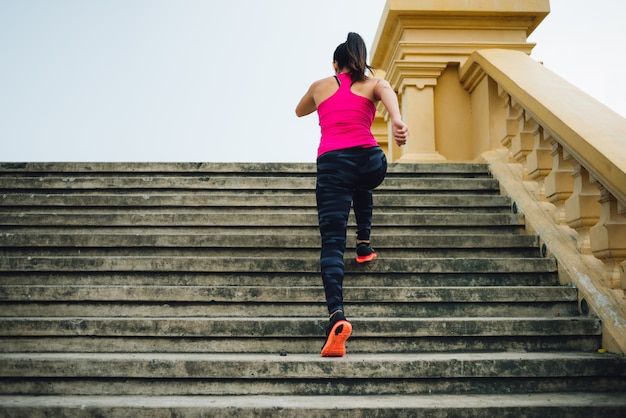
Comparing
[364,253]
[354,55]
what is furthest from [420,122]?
[354,55]

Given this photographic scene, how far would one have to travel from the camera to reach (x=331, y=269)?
3158 mm

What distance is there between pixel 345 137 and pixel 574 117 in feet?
4.80

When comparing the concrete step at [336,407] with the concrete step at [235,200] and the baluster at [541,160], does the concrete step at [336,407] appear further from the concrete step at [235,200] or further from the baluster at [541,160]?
the concrete step at [235,200]

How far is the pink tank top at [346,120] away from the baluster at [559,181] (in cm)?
140

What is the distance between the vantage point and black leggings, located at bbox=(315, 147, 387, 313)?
3161 mm

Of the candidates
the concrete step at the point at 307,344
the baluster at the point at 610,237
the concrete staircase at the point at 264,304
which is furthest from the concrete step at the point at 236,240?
the concrete step at the point at 307,344

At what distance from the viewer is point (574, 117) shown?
372cm

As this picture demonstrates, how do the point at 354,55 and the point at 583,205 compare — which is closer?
the point at 354,55

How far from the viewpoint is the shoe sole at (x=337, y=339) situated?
3.03 metres

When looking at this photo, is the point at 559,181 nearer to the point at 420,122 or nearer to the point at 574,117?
the point at 574,117

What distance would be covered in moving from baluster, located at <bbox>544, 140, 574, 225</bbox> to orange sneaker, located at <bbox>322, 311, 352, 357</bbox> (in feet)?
6.54

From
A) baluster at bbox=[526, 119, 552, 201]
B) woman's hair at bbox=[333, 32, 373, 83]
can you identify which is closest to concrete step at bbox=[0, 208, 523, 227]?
baluster at bbox=[526, 119, 552, 201]

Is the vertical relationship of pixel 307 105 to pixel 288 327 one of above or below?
above

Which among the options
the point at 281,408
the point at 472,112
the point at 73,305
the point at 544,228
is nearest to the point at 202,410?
the point at 281,408
